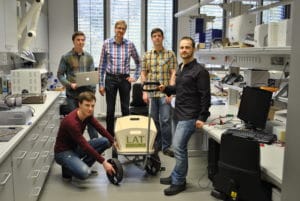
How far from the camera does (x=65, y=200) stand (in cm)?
315

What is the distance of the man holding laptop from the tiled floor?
840mm

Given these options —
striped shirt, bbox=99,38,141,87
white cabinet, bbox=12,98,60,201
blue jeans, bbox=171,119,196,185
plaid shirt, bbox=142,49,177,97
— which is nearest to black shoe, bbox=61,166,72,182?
white cabinet, bbox=12,98,60,201

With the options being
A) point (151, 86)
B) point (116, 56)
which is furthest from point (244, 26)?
point (116, 56)

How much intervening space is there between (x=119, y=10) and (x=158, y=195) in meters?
4.53

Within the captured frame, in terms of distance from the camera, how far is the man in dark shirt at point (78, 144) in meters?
3.28

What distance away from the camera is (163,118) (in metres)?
4.33

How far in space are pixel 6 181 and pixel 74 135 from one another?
1.34m

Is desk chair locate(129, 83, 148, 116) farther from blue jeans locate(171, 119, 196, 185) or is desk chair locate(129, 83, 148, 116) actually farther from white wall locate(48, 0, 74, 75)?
blue jeans locate(171, 119, 196, 185)

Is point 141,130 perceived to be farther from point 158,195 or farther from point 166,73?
point 166,73

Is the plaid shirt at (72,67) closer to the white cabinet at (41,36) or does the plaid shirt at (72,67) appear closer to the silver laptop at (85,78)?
the silver laptop at (85,78)

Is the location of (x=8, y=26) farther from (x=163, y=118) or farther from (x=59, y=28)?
(x=59, y=28)

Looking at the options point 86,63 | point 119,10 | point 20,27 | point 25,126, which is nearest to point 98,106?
point 119,10

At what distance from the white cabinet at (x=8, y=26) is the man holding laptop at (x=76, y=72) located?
799 millimetres

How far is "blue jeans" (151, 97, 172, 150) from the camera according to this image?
4.30m
